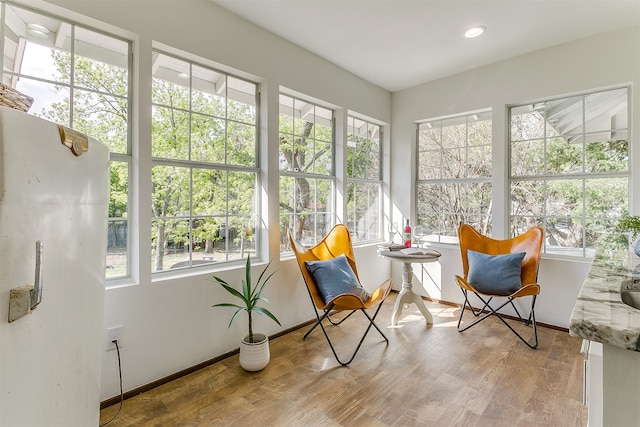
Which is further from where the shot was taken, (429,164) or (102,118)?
(429,164)

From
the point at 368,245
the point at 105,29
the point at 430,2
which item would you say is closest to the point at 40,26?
the point at 105,29

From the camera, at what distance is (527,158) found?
11.2 feet

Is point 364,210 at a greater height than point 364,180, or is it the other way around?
point 364,180

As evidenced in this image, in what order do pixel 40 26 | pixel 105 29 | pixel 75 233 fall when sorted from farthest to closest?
1. pixel 105 29
2. pixel 40 26
3. pixel 75 233

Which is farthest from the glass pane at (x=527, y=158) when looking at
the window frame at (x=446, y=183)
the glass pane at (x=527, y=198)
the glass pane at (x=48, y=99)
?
the glass pane at (x=48, y=99)

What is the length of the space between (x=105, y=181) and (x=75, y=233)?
0.41m

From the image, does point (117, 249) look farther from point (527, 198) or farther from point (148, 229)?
point (527, 198)

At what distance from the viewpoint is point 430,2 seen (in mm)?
2414

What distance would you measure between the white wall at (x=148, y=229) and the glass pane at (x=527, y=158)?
2.44 m

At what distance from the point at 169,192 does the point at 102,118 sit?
2.07 ft

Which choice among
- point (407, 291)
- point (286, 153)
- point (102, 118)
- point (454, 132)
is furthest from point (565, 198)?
point (102, 118)

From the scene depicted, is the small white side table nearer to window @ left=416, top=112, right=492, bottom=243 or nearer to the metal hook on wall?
window @ left=416, top=112, right=492, bottom=243

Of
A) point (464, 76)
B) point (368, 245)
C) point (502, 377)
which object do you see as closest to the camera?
point (502, 377)

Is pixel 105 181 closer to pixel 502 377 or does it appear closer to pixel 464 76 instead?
pixel 502 377
